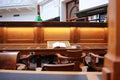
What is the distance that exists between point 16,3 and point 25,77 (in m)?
16.9

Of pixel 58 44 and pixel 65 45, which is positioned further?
pixel 65 45

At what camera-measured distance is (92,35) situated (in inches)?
203

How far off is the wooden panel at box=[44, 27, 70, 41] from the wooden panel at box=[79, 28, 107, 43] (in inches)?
14.4

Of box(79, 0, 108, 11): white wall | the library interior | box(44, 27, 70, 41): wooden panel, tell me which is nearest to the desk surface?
the library interior

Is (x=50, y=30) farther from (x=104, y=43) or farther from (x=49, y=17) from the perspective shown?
(x=49, y=17)

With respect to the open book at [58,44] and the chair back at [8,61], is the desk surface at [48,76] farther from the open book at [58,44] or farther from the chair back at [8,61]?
the open book at [58,44]

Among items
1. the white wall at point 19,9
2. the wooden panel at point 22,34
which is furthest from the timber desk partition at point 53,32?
the white wall at point 19,9

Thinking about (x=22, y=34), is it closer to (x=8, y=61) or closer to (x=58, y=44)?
(x=58, y=44)

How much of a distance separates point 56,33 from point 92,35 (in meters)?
0.89

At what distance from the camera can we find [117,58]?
3.73 feet

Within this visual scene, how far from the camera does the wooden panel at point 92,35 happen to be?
5.11 meters

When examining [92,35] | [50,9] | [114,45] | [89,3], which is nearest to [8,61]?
[114,45]

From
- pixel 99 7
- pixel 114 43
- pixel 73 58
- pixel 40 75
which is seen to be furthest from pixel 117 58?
pixel 99 7

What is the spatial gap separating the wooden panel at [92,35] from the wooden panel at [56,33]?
37 centimetres
